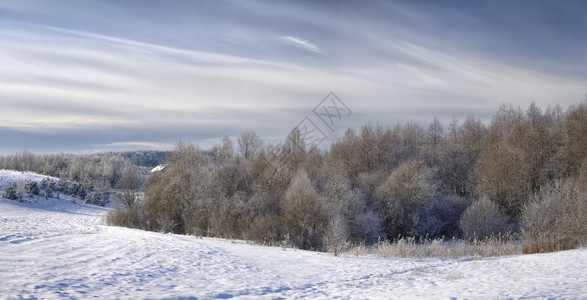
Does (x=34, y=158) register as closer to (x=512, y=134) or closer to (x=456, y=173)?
(x=456, y=173)

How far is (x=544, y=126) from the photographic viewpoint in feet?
145

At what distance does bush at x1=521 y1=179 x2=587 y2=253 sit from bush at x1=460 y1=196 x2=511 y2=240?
840 centimetres

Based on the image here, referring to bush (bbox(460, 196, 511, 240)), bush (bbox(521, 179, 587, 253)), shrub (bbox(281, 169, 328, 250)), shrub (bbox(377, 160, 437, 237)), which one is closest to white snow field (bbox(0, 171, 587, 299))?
bush (bbox(521, 179, 587, 253))

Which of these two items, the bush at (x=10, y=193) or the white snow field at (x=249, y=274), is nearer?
the white snow field at (x=249, y=274)

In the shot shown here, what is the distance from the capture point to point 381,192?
42.3 metres

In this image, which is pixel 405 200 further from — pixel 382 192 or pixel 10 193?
pixel 10 193

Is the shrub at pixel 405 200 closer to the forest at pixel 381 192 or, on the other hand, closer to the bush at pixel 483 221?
the forest at pixel 381 192

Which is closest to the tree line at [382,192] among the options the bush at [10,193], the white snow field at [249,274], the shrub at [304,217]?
the shrub at [304,217]

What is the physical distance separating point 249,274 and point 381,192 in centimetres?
2957

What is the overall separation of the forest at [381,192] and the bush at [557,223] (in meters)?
0.08

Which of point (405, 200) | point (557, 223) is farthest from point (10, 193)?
point (557, 223)

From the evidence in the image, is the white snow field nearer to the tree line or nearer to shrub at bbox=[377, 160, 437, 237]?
the tree line

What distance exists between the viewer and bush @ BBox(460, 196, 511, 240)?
121ft

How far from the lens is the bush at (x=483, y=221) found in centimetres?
3681
